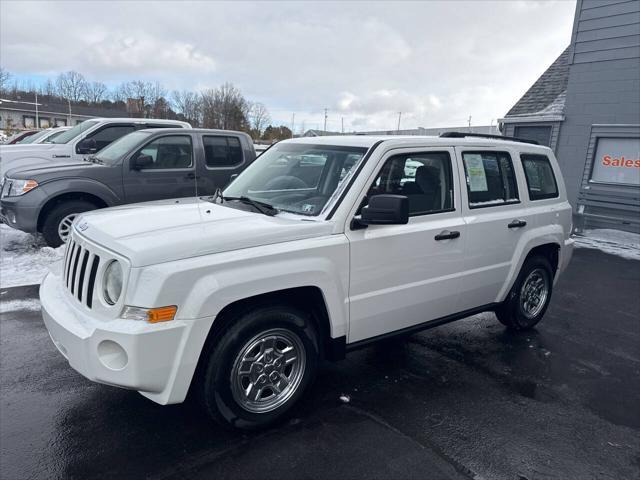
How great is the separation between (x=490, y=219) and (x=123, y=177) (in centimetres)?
571

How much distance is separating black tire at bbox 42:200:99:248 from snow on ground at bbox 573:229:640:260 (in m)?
9.61

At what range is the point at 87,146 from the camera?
28.8ft

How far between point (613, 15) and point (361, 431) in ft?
39.5

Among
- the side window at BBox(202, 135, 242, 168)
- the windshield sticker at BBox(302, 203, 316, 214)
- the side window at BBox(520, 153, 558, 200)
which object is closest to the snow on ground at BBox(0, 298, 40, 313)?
the windshield sticker at BBox(302, 203, 316, 214)

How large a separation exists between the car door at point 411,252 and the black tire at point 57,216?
5476 mm

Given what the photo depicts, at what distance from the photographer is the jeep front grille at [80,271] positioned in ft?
9.33

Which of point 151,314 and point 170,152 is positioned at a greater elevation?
point 170,152

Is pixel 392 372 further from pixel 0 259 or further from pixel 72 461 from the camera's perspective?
pixel 0 259

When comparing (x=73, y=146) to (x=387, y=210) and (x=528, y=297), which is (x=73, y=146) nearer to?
(x=387, y=210)

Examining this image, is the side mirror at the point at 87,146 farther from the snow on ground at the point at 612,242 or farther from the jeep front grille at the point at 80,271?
the snow on ground at the point at 612,242

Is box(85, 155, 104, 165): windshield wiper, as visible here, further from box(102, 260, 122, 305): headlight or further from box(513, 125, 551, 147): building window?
box(513, 125, 551, 147): building window

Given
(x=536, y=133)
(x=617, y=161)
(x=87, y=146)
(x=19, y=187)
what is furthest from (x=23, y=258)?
(x=617, y=161)

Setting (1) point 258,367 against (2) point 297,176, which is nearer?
(1) point 258,367

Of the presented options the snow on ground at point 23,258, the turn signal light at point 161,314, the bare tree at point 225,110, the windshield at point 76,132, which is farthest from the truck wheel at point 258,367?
the bare tree at point 225,110
